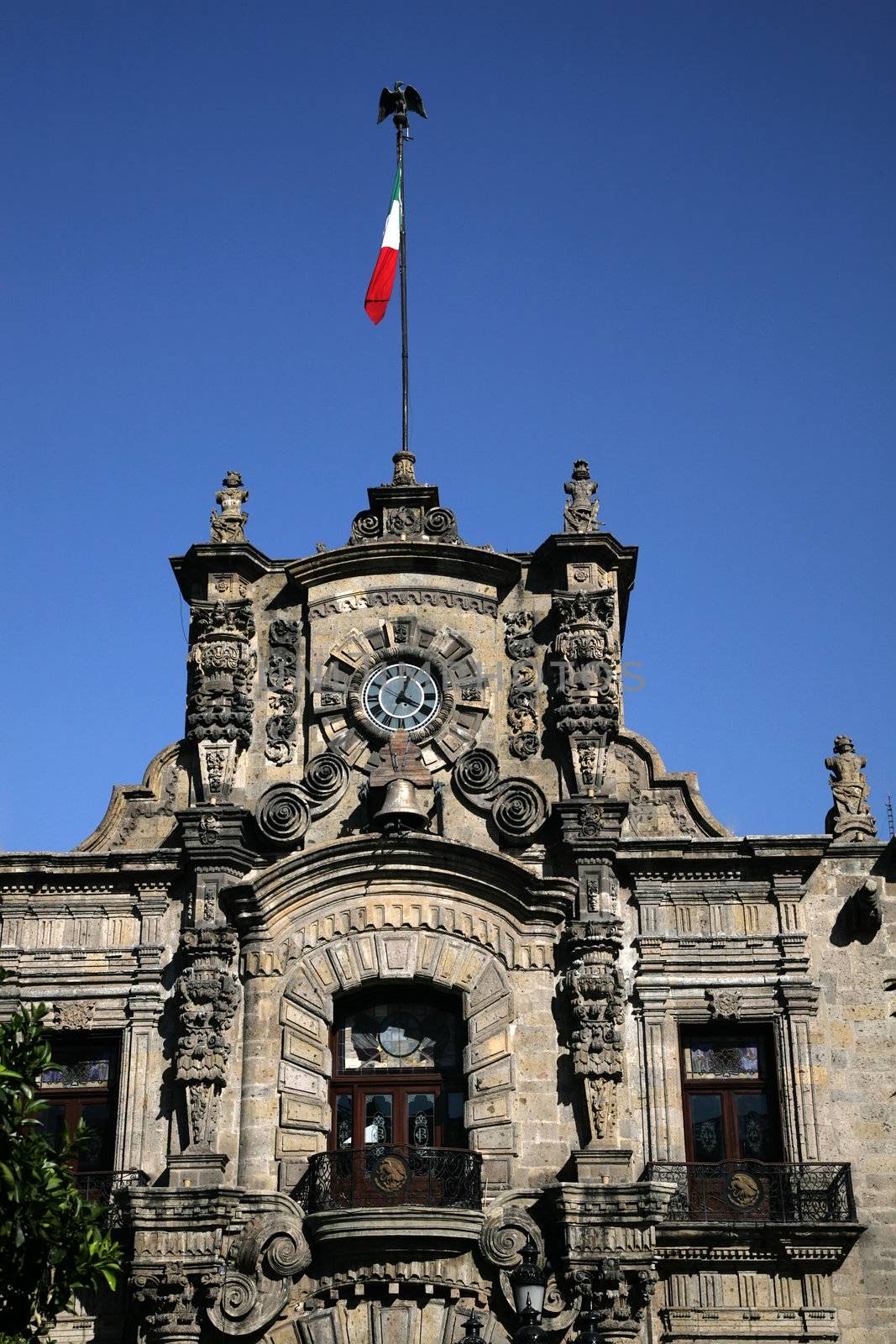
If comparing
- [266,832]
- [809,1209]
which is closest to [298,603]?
[266,832]

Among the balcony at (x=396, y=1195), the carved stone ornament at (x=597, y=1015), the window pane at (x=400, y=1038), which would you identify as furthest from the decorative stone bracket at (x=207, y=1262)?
the carved stone ornament at (x=597, y=1015)

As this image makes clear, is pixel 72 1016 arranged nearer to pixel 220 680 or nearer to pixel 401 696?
pixel 220 680

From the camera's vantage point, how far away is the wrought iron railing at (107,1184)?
79.9ft

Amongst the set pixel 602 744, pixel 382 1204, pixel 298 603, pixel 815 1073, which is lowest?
pixel 382 1204

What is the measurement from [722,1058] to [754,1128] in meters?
0.99

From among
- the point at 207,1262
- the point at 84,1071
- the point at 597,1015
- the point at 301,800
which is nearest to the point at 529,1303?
the point at 207,1262

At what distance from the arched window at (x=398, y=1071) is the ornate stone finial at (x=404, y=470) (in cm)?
768

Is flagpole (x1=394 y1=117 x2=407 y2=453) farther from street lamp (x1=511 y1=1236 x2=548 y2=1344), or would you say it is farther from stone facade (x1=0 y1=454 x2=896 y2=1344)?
street lamp (x1=511 y1=1236 x2=548 y2=1344)

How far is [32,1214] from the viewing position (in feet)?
62.2

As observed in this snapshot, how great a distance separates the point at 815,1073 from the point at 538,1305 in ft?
26.4

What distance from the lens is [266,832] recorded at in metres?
26.3

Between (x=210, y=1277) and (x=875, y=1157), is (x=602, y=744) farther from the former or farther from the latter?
(x=210, y=1277)

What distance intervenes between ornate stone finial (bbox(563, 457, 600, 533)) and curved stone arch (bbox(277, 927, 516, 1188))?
6310 millimetres

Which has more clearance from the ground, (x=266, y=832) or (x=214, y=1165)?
(x=266, y=832)
